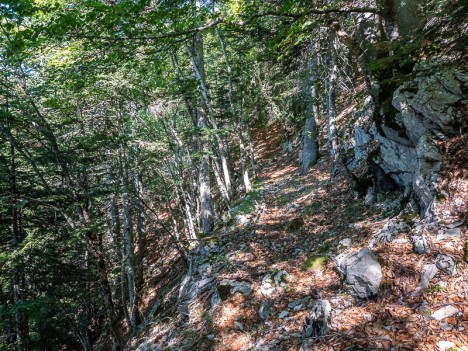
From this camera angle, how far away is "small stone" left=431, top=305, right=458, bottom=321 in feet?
9.29

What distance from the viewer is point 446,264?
323 centimetres

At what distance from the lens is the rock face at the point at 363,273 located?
3.69 m

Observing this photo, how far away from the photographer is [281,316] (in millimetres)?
4500

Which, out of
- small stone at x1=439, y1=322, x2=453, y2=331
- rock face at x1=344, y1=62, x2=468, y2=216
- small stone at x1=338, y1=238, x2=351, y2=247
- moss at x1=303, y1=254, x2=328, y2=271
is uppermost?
rock face at x1=344, y1=62, x2=468, y2=216

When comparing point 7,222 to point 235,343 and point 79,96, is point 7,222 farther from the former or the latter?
point 235,343

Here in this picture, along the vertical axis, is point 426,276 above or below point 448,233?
below

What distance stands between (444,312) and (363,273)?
1066mm

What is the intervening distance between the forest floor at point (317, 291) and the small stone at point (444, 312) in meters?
0.04

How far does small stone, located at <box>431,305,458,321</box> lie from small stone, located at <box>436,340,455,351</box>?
28 centimetres

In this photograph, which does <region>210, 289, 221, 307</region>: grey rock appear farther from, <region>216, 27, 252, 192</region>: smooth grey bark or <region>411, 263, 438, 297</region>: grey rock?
<region>216, 27, 252, 192</region>: smooth grey bark

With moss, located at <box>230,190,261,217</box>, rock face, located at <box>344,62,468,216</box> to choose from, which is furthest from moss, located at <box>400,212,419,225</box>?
moss, located at <box>230,190,261,217</box>

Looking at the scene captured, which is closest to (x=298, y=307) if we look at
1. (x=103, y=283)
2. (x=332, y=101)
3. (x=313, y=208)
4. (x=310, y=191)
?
(x=313, y=208)

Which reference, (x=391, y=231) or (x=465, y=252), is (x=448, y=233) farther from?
(x=391, y=231)

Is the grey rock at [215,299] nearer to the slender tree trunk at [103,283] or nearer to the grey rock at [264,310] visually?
the grey rock at [264,310]
